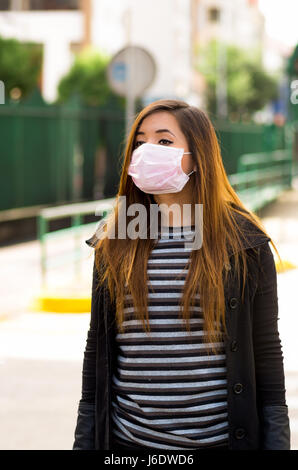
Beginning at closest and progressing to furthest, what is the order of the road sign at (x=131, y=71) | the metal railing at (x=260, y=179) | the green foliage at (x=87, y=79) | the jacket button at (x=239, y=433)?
the jacket button at (x=239, y=433) < the road sign at (x=131, y=71) < the metal railing at (x=260, y=179) < the green foliage at (x=87, y=79)

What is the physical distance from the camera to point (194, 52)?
85750 millimetres

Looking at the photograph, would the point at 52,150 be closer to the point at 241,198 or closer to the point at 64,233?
the point at 241,198

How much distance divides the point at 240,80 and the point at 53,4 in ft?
80.3

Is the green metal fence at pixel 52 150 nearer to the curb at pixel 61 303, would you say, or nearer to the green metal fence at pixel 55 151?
the green metal fence at pixel 55 151

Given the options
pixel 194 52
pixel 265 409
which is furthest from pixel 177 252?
pixel 194 52

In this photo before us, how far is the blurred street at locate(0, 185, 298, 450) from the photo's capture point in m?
5.77

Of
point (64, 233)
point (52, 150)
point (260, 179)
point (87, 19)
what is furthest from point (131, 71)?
point (87, 19)

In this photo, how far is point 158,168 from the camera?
8.93 feet

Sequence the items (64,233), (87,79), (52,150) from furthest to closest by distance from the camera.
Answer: (87,79) → (52,150) → (64,233)

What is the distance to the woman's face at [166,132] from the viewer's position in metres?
2.75

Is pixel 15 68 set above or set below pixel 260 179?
above

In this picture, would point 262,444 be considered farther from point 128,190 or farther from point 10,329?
point 10,329

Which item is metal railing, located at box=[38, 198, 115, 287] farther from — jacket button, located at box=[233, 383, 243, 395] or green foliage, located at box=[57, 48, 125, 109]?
green foliage, located at box=[57, 48, 125, 109]

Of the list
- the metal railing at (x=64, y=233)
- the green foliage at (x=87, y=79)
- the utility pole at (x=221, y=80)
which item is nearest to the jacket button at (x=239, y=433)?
the metal railing at (x=64, y=233)
